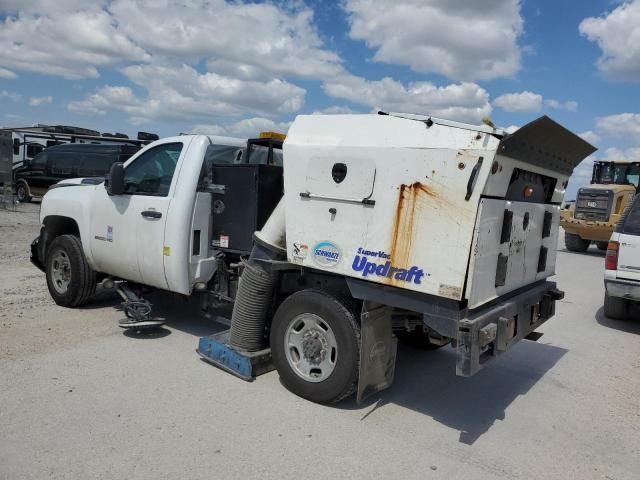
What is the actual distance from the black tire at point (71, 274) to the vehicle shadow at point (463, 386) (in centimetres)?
383

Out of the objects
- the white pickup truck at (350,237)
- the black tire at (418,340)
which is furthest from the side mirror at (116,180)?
the black tire at (418,340)

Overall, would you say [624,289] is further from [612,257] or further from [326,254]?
[326,254]

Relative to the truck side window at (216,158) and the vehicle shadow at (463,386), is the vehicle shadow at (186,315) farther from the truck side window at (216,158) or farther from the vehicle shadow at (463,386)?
the vehicle shadow at (463,386)

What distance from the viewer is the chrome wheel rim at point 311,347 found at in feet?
13.8

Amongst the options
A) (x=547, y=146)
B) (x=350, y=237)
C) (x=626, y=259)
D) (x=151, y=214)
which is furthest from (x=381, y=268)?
(x=626, y=259)

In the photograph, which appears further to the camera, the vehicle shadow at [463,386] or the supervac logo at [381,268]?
the vehicle shadow at [463,386]

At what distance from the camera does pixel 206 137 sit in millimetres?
5414

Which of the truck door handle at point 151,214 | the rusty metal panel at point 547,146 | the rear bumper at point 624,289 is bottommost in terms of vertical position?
the rear bumper at point 624,289

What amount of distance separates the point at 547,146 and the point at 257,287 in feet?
8.81

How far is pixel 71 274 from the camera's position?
641 centimetres

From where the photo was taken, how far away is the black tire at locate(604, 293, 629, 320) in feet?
24.9

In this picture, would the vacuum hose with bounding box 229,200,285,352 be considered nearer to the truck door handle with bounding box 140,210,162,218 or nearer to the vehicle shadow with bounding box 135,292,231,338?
the vehicle shadow with bounding box 135,292,231,338

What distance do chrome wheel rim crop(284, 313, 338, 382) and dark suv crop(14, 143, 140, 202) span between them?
41.8ft

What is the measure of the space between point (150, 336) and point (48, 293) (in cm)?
246
